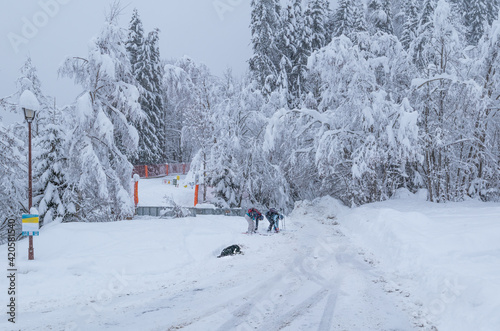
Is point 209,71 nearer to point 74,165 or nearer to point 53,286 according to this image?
point 74,165

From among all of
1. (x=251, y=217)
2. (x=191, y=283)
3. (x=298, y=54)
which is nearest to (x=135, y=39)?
(x=298, y=54)

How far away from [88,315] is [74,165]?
9357 millimetres

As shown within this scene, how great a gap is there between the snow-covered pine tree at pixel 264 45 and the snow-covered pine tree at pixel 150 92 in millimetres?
10837

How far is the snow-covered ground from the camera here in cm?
496

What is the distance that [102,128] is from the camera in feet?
44.1

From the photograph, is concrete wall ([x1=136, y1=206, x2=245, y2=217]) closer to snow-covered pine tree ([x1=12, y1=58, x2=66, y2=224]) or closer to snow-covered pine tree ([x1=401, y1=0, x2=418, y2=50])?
snow-covered pine tree ([x1=12, y1=58, x2=66, y2=224])

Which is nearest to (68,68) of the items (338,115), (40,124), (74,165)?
(74,165)

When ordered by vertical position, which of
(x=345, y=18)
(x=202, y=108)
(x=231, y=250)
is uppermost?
(x=345, y=18)

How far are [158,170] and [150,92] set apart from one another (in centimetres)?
855

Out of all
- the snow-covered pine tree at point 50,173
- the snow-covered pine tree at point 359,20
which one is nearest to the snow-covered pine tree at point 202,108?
the snow-covered pine tree at point 50,173

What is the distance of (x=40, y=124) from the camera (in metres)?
19.1

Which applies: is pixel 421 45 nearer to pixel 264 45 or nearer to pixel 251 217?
pixel 251 217

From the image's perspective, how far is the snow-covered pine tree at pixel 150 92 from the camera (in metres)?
35.6

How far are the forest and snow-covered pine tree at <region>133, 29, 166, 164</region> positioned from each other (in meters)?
12.4
